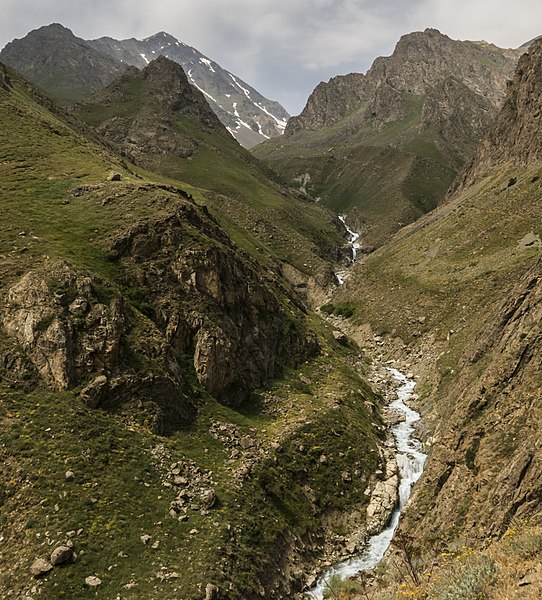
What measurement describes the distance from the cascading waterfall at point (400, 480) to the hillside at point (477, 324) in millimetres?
1864

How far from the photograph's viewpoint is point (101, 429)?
28000 millimetres

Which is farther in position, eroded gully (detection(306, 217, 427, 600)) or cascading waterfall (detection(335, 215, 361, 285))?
cascading waterfall (detection(335, 215, 361, 285))

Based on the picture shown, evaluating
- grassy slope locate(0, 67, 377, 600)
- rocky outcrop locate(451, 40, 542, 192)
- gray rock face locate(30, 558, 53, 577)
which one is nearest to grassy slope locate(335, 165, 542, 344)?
rocky outcrop locate(451, 40, 542, 192)

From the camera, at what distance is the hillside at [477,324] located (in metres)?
22.2

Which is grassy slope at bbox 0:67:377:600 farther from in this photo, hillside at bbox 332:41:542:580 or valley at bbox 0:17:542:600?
hillside at bbox 332:41:542:580

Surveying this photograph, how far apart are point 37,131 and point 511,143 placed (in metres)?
93.0

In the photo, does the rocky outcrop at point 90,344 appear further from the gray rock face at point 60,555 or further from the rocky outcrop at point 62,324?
the gray rock face at point 60,555

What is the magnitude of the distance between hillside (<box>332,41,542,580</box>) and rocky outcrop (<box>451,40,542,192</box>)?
320 millimetres

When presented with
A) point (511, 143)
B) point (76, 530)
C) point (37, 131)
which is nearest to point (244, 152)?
point (511, 143)

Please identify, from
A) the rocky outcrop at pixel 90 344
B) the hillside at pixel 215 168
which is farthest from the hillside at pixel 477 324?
the hillside at pixel 215 168

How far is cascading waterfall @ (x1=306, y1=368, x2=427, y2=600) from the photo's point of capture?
87.4 ft

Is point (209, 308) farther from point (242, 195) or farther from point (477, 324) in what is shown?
point (242, 195)

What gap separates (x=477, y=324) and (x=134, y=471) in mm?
41427

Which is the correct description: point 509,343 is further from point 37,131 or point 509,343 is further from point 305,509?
point 37,131
